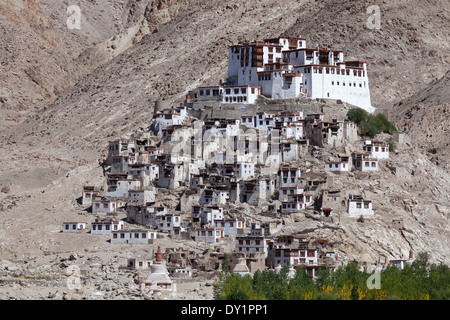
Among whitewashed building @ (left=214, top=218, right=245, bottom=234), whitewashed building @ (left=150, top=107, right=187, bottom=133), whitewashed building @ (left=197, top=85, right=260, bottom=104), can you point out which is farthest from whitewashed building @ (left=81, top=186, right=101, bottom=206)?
whitewashed building @ (left=197, top=85, right=260, bottom=104)

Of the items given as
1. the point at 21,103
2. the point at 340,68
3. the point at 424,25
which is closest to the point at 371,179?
the point at 340,68

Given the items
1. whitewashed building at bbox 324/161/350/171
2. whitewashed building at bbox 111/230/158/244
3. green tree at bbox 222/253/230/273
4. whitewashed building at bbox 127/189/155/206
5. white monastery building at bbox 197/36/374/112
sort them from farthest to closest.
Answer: white monastery building at bbox 197/36/374/112 → whitewashed building at bbox 324/161/350/171 → whitewashed building at bbox 127/189/155/206 → whitewashed building at bbox 111/230/158/244 → green tree at bbox 222/253/230/273

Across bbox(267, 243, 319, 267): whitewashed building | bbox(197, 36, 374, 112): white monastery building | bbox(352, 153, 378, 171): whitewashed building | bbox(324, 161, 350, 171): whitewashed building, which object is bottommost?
bbox(267, 243, 319, 267): whitewashed building

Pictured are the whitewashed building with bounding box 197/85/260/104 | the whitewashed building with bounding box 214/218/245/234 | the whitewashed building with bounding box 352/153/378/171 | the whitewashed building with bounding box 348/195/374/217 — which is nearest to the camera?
the whitewashed building with bounding box 214/218/245/234

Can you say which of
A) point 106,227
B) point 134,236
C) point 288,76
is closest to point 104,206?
point 106,227

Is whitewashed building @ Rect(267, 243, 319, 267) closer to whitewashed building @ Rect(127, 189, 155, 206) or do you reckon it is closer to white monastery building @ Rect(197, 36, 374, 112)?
whitewashed building @ Rect(127, 189, 155, 206)

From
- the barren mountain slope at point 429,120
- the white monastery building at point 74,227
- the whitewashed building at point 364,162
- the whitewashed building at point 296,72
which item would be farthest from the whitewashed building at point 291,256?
the barren mountain slope at point 429,120

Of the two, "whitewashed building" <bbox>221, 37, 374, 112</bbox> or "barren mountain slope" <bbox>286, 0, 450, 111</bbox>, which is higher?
"barren mountain slope" <bbox>286, 0, 450, 111</bbox>
